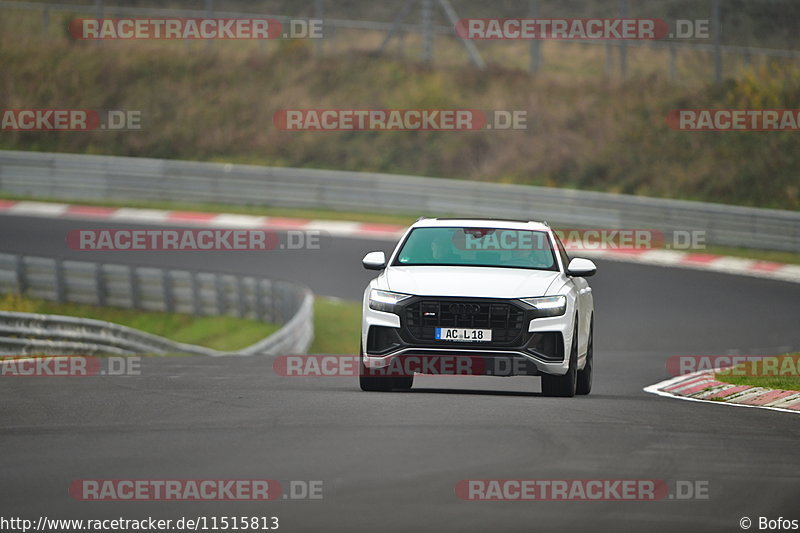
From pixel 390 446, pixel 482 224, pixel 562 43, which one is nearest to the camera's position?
pixel 390 446

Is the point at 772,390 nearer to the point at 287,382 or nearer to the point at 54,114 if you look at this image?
the point at 287,382

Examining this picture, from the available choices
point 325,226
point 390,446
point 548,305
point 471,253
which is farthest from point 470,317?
point 325,226

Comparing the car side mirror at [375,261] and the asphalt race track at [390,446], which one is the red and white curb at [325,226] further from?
the car side mirror at [375,261]

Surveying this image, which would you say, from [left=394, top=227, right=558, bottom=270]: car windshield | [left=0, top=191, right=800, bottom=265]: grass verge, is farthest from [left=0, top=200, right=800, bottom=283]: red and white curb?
[left=394, top=227, right=558, bottom=270]: car windshield

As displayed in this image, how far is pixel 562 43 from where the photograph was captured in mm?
46812

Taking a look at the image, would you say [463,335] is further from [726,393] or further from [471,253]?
[726,393]

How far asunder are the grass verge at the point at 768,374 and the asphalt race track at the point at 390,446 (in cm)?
97

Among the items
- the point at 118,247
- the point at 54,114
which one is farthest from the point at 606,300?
the point at 54,114

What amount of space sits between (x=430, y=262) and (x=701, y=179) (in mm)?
26293

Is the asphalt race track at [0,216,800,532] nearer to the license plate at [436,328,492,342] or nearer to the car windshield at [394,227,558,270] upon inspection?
the license plate at [436,328,492,342]

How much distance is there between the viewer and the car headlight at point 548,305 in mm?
11859

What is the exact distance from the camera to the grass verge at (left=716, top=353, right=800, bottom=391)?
14266 mm

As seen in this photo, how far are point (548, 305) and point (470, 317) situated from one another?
671mm

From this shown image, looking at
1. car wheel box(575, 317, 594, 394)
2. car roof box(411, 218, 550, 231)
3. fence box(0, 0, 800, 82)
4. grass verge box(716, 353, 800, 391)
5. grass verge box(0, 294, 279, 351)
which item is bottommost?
grass verge box(0, 294, 279, 351)
